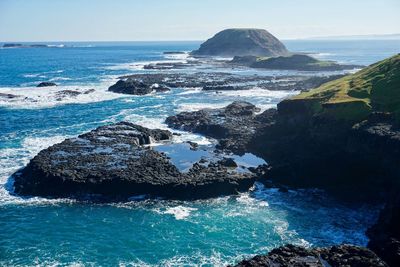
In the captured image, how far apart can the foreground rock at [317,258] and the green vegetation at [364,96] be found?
2801 centimetres

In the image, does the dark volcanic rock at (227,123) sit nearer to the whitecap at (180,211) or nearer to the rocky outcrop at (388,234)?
the whitecap at (180,211)

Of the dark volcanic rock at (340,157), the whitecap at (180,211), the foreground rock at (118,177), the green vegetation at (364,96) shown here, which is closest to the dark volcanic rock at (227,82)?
the green vegetation at (364,96)

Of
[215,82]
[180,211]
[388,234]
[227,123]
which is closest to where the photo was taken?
[388,234]

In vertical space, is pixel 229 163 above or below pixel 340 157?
below

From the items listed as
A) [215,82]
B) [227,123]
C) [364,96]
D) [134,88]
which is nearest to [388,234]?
[364,96]

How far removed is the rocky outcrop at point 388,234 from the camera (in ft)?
110

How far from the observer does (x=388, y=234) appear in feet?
122

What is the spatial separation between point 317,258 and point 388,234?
833 centimetres

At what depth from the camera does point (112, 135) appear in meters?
69.0

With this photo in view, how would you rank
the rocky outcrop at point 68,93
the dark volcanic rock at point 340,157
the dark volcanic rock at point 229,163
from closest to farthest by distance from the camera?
the dark volcanic rock at point 340,157 → the dark volcanic rock at point 229,163 → the rocky outcrop at point 68,93

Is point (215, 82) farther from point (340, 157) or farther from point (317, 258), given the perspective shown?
point (317, 258)

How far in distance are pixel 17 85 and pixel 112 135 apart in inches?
3373

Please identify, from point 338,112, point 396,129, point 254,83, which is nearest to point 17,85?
point 254,83

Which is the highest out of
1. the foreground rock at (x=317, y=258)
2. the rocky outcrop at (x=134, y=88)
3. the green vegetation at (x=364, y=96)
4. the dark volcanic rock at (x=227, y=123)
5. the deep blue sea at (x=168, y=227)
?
the green vegetation at (x=364, y=96)
